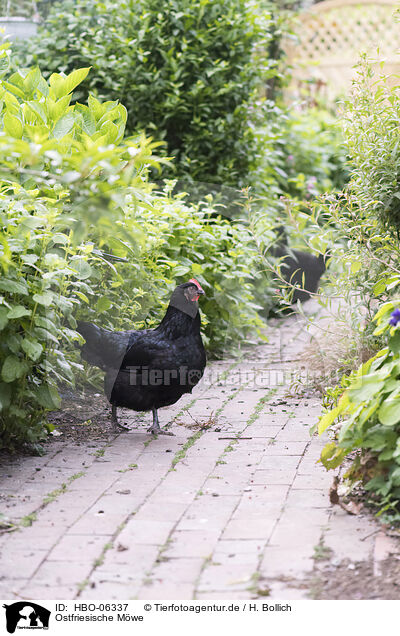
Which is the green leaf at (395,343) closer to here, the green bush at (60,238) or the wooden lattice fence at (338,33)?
the green bush at (60,238)

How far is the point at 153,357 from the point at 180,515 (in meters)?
1.24

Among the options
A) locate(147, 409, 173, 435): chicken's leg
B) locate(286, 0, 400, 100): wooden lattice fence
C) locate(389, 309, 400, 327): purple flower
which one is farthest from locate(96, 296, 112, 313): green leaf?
locate(286, 0, 400, 100): wooden lattice fence

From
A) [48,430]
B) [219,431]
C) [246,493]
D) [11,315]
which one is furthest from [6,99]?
[246,493]

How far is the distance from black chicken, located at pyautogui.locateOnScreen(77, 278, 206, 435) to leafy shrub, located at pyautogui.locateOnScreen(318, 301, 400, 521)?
117cm

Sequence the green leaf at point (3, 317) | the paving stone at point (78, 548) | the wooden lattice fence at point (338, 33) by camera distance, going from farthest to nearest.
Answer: the wooden lattice fence at point (338, 33), the green leaf at point (3, 317), the paving stone at point (78, 548)

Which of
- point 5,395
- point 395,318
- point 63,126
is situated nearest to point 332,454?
point 395,318

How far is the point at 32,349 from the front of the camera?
10.8 ft

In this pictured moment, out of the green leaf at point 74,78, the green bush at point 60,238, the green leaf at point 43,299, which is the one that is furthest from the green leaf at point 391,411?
the green leaf at point 74,78

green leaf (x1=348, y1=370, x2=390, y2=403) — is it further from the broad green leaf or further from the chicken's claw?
the chicken's claw

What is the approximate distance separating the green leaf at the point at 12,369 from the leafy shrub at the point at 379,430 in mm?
1352

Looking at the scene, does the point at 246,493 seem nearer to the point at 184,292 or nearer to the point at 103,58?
the point at 184,292

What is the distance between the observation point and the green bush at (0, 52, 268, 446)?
96.7 inches
